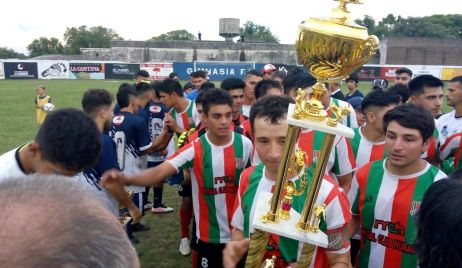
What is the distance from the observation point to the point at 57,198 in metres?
0.77

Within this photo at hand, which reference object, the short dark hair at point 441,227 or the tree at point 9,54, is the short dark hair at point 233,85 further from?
the tree at point 9,54

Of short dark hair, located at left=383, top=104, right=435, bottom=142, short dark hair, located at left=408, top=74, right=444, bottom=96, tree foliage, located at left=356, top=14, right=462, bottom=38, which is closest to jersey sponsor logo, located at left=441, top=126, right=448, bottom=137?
short dark hair, located at left=408, top=74, right=444, bottom=96

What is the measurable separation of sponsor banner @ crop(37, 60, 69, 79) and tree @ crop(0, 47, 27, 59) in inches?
1689

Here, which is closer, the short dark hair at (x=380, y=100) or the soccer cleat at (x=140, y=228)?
the short dark hair at (x=380, y=100)

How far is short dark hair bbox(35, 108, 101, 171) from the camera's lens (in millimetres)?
2105

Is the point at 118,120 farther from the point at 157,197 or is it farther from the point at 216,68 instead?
the point at 216,68

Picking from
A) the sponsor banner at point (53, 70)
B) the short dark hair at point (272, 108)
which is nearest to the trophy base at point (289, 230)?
the short dark hair at point (272, 108)

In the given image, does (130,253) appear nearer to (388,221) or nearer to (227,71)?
(388,221)

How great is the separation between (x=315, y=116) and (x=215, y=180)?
6.23 ft

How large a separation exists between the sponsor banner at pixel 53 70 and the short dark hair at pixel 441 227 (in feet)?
114

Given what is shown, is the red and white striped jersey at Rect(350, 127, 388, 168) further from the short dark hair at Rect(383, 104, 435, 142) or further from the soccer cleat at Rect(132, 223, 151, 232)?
the soccer cleat at Rect(132, 223, 151, 232)

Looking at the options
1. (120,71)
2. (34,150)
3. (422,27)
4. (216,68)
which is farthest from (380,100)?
(422,27)

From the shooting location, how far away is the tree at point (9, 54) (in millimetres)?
69188

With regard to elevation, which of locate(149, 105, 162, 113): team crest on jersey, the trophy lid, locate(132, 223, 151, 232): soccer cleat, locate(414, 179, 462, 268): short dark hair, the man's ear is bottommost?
locate(132, 223, 151, 232): soccer cleat
